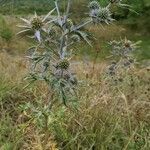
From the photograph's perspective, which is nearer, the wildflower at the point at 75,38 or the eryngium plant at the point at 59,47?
the eryngium plant at the point at 59,47

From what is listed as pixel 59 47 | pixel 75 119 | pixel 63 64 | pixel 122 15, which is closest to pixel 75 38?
pixel 59 47

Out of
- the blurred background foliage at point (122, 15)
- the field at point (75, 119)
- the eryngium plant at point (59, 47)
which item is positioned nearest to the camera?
the eryngium plant at point (59, 47)

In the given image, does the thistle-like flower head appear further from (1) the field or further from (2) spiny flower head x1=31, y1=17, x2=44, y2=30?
(2) spiny flower head x1=31, y1=17, x2=44, y2=30

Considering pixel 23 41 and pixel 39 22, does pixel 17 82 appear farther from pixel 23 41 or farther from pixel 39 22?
pixel 23 41

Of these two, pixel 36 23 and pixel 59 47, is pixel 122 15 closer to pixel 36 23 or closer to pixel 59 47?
pixel 59 47

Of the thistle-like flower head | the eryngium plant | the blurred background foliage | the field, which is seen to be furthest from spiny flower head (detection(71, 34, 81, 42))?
the blurred background foliage

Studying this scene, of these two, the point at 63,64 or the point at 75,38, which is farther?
the point at 75,38

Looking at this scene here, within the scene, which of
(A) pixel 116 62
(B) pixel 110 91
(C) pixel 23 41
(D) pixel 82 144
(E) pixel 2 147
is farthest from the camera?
(C) pixel 23 41

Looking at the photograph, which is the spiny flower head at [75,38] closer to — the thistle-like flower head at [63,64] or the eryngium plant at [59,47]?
the eryngium plant at [59,47]

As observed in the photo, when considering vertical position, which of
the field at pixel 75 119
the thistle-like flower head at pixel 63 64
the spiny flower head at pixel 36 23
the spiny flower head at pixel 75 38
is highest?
the spiny flower head at pixel 36 23

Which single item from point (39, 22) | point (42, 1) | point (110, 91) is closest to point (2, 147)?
point (39, 22)

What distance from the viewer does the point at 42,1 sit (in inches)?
1529

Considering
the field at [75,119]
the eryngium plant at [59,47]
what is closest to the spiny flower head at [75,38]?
the eryngium plant at [59,47]

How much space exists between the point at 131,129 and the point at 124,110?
30cm
